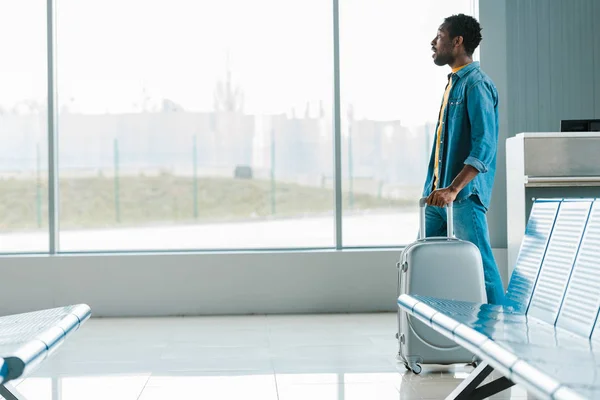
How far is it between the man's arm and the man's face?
22cm

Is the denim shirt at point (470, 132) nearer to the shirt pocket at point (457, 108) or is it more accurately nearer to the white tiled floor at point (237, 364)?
the shirt pocket at point (457, 108)

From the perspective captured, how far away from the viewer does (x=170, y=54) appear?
5.98 metres

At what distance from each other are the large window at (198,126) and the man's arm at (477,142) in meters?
2.34

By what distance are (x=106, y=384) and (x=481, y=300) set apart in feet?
5.43

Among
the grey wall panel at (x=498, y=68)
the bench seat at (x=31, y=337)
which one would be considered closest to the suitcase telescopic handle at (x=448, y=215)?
the bench seat at (x=31, y=337)

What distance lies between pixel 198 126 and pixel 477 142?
276 cm

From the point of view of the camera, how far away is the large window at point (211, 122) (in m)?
5.91

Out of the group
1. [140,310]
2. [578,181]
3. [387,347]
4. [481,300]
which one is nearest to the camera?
[481,300]

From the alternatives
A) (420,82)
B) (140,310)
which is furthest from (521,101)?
(140,310)

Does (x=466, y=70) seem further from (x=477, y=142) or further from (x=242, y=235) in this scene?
(x=242, y=235)

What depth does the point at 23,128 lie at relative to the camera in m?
5.91

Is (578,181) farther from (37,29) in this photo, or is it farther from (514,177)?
(37,29)

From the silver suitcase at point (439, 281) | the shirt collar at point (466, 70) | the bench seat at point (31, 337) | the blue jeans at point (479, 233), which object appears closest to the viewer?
the bench seat at point (31, 337)

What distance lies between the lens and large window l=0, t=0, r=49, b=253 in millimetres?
5871
